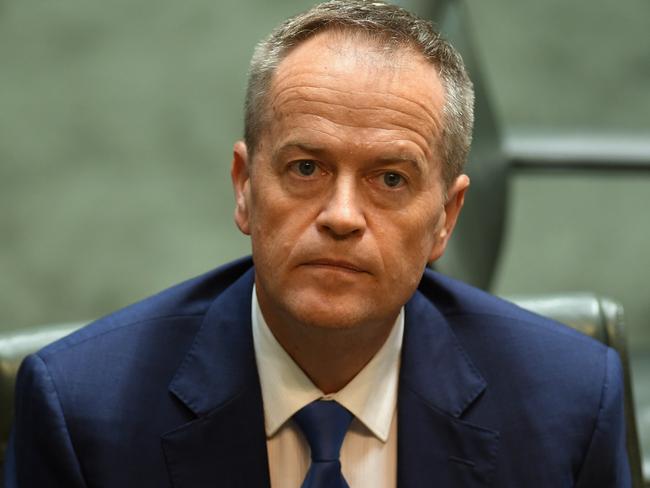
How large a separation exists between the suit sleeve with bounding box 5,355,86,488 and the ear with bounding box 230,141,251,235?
32cm

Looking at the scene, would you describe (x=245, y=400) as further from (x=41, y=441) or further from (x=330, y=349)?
(x=41, y=441)

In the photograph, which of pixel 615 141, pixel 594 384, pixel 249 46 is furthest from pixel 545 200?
pixel 594 384

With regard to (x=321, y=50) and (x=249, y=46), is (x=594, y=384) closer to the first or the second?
(x=321, y=50)

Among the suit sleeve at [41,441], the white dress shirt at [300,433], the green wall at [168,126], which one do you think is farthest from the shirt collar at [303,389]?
the green wall at [168,126]

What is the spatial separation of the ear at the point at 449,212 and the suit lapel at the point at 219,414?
28cm

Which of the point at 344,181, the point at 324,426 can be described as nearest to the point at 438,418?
the point at 324,426

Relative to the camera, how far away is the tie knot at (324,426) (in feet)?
5.51

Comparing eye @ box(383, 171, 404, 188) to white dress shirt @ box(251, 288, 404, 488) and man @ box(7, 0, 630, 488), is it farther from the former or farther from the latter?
white dress shirt @ box(251, 288, 404, 488)

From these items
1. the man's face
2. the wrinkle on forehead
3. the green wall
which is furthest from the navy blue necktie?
the green wall

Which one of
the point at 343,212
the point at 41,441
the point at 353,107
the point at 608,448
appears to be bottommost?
the point at 608,448

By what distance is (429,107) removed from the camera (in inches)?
64.6

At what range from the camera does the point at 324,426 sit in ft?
5.58

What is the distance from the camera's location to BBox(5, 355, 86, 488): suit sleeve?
1670mm

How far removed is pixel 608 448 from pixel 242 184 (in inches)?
24.3
